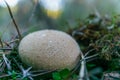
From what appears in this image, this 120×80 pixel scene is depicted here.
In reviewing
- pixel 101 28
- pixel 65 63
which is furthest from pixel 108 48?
pixel 101 28

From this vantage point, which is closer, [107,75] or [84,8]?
[107,75]

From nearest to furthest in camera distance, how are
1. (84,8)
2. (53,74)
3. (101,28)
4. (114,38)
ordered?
(53,74) → (114,38) → (101,28) → (84,8)

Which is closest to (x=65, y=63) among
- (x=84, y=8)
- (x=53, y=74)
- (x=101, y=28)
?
(x=53, y=74)

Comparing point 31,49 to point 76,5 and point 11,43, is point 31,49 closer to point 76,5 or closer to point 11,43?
point 11,43

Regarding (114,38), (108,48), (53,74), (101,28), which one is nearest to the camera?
(53,74)

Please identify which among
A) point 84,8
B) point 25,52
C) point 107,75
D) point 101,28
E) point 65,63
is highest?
point 84,8

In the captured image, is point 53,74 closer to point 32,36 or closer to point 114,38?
point 32,36

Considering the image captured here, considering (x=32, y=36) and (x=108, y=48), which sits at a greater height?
(x=32, y=36)
